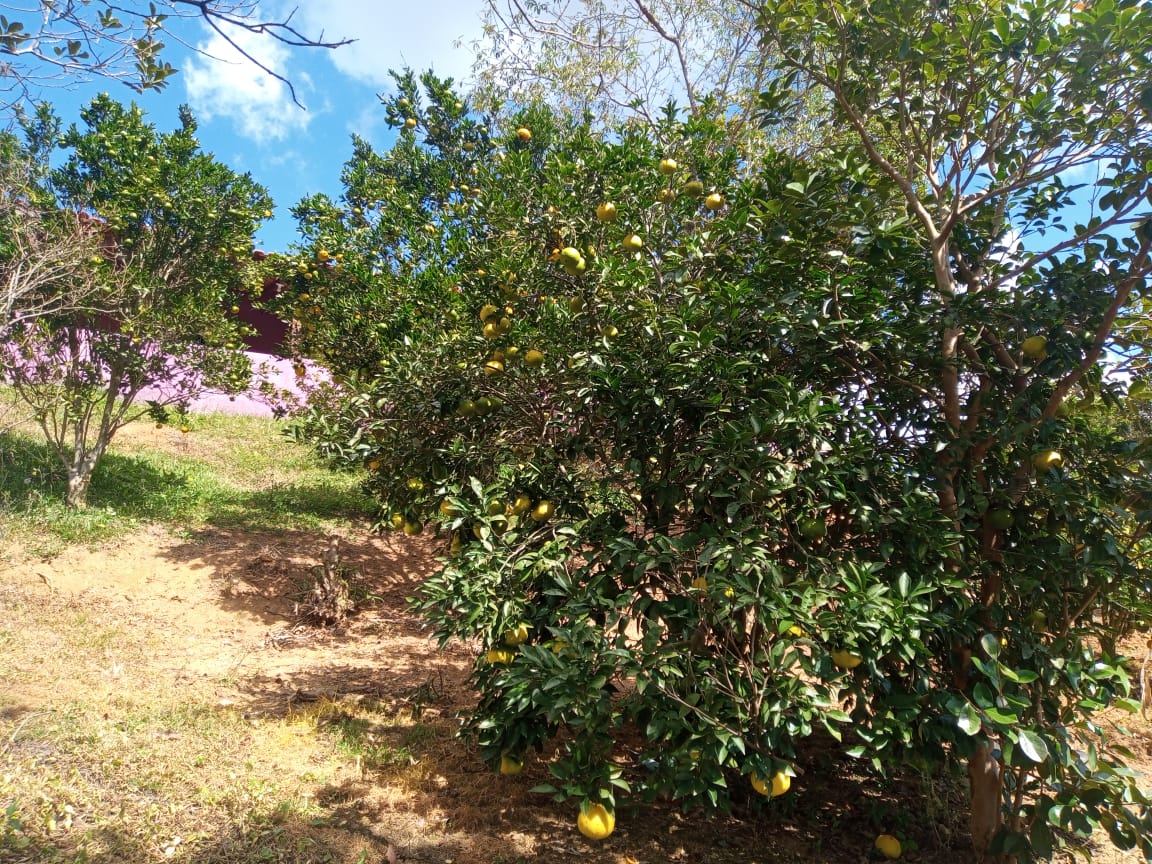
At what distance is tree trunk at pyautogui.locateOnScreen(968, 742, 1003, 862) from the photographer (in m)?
2.88

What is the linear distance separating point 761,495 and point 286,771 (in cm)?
244

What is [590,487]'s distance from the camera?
3242mm

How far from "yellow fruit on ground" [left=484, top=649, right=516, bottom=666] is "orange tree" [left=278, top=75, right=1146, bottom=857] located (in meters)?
0.04

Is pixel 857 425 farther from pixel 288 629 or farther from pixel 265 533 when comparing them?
pixel 265 533

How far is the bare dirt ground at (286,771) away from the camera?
2762mm

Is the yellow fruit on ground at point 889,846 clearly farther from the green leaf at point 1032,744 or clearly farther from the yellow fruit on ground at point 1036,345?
the yellow fruit on ground at point 1036,345

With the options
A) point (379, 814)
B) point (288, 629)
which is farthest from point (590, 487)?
point (288, 629)

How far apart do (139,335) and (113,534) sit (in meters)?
1.81

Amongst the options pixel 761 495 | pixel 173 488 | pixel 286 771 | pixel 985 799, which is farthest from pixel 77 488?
pixel 985 799

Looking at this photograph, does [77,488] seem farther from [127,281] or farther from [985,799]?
[985,799]

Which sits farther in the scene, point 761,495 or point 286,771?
point 286,771

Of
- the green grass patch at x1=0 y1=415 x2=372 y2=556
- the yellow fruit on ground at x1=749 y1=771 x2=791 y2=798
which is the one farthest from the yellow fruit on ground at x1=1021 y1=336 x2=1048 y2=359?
the green grass patch at x1=0 y1=415 x2=372 y2=556

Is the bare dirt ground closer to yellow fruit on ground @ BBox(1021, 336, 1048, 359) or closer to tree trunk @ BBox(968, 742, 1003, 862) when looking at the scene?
tree trunk @ BBox(968, 742, 1003, 862)

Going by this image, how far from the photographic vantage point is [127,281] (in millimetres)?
Answer: 6785
